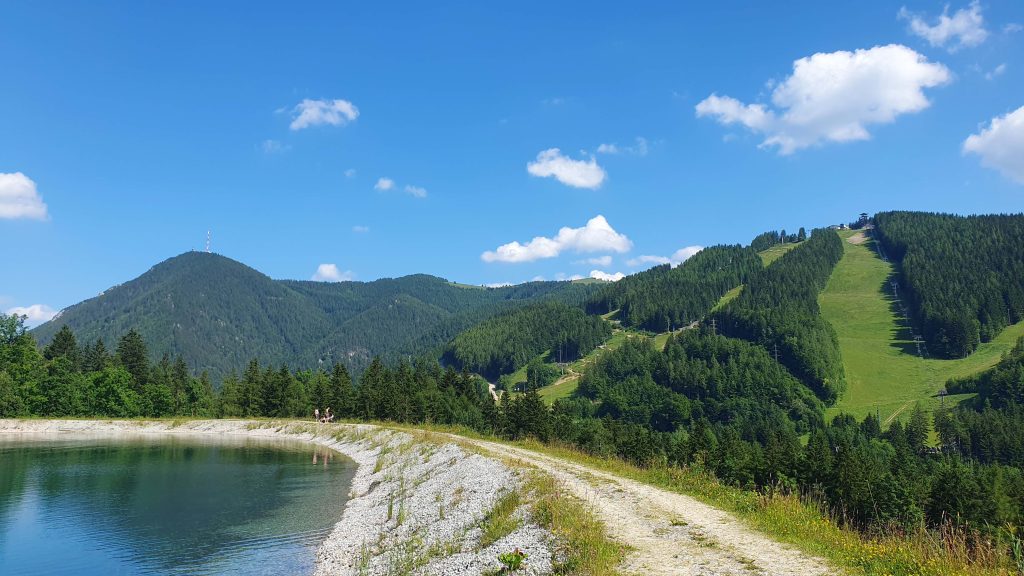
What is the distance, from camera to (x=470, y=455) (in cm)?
4922

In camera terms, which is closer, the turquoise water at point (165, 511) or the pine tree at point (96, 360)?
the turquoise water at point (165, 511)

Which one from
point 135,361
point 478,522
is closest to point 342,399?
point 135,361

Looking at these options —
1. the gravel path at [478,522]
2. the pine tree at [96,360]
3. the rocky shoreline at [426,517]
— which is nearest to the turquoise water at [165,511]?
Answer: the rocky shoreline at [426,517]

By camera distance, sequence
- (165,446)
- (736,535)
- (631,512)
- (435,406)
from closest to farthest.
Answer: (736,535) < (631,512) < (165,446) < (435,406)

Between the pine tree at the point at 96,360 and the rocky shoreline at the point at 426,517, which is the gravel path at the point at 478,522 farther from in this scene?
the pine tree at the point at 96,360

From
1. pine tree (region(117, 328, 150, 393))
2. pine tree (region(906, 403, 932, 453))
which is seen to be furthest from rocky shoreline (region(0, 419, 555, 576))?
pine tree (region(906, 403, 932, 453))

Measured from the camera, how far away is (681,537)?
22844 mm

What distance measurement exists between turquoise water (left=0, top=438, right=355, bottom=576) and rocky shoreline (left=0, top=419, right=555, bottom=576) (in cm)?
213

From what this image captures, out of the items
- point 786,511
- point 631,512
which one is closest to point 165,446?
point 631,512

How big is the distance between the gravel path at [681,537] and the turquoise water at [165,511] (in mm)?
17627

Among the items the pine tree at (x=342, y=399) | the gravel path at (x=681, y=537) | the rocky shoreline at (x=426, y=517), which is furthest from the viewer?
the pine tree at (x=342, y=399)

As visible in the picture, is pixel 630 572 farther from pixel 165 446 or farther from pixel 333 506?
pixel 165 446

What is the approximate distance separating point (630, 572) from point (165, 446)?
322ft

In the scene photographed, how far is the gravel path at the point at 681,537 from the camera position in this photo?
19.0 metres
